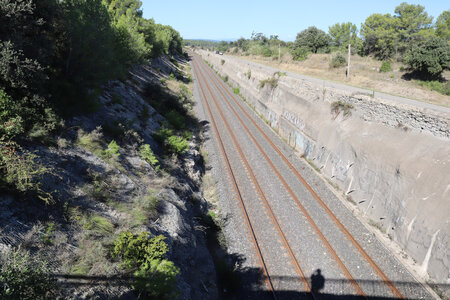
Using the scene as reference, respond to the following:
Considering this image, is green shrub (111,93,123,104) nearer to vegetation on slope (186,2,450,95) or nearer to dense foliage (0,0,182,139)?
dense foliage (0,0,182,139)

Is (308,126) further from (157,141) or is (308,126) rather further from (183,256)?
(183,256)

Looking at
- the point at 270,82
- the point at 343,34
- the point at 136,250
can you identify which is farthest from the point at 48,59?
the point at 343,34

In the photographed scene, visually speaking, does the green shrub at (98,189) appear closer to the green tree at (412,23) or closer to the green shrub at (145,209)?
the green shrub at (145,209)

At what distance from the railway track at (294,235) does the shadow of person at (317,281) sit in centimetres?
4

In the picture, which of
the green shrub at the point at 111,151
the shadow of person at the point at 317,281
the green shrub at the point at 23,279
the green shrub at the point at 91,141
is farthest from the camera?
the green shrub at the point at 111,151

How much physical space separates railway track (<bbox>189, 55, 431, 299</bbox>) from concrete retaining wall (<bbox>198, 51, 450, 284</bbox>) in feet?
5.19

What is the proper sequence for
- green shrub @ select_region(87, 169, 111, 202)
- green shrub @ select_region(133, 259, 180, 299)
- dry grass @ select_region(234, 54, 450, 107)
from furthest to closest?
dry grass @ select_region(234, 54, 450, 107)
green shrub @ select_region(87, 169, 111, 202)
green shrub @ select_region(133, 259, 180, 299)

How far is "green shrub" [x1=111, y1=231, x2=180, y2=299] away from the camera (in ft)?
20.0

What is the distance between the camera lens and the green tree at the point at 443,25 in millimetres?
45213

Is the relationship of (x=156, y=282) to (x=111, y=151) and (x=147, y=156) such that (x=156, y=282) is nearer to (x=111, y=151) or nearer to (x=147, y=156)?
(x=111, y=151)

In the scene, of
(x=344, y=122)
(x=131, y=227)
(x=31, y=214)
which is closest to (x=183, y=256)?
(x=131, y=227)

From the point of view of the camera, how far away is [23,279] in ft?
14.5

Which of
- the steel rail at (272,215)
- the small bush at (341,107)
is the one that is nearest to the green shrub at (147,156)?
the steel rail at (272,215)

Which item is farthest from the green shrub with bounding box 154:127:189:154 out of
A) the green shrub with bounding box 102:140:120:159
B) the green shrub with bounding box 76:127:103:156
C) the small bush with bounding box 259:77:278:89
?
the small bush with bounding box 259:77:278:89
